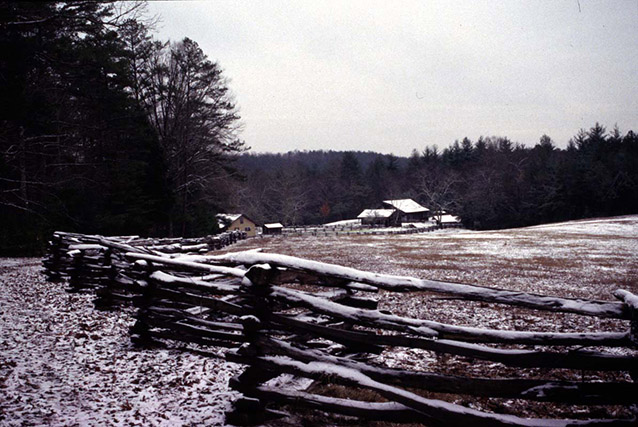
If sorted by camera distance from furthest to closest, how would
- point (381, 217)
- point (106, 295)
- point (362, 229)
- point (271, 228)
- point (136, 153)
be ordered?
point (381, 217), point (271, 228), point (362, 229), point (136, 153), point (106, 295)

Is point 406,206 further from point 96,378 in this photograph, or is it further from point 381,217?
point 96,378

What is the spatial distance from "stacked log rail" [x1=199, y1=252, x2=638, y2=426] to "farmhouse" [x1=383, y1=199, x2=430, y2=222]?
81332 mm

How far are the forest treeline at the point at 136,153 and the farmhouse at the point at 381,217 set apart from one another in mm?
10314

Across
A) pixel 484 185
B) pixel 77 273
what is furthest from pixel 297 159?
pixel 77 273

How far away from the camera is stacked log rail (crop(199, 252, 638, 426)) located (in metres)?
3.27

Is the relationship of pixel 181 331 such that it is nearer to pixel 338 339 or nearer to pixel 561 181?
pixel 338 339

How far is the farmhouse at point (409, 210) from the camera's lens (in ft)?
283

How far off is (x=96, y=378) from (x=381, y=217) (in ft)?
254

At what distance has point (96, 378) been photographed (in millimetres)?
5414

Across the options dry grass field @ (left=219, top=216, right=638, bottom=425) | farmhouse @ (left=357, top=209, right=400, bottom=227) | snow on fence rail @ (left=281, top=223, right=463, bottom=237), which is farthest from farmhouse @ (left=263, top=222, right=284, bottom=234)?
dry grass field @ (left=219, top=216, right=638, bottom=425)

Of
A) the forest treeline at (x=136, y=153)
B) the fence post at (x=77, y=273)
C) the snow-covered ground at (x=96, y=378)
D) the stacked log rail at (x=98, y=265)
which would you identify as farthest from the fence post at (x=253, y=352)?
the fence post at (x=77, y=273)

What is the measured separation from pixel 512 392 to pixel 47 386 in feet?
18.0

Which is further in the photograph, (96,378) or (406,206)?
(406,206)

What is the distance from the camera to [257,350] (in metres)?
4.59
